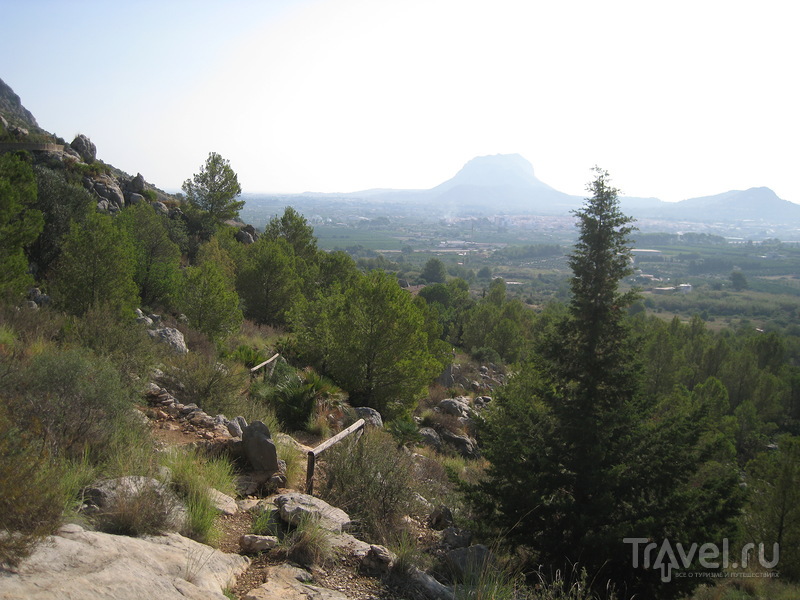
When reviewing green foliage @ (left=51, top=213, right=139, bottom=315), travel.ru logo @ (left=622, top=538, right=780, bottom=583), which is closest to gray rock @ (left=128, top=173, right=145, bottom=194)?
green foliage @ (left=51, top=213, right=139, bottom=315)

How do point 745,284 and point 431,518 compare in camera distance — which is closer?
point 431,518

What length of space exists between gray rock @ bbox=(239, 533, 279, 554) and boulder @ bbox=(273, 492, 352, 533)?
1.17 ft

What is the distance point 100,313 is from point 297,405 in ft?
15.1

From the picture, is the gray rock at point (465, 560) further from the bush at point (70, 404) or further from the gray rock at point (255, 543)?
the bush at point (70, 404)

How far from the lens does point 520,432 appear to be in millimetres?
8359

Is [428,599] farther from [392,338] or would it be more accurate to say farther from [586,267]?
[392,338]

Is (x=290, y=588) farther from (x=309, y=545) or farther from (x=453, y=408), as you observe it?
(x=453, y=408)

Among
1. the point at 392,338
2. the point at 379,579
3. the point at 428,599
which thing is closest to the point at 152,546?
the point at 379,579

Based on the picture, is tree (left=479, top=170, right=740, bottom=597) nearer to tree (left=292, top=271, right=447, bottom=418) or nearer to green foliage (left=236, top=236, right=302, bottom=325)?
tree (left=292, top=271, right=447, bottom=418)

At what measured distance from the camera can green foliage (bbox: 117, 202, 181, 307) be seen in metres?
23.8

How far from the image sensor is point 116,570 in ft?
11.7

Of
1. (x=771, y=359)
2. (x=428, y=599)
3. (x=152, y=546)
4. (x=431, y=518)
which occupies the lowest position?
(x=771, y=359)

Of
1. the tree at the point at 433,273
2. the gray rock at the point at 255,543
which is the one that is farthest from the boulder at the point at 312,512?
the tree at the point at 433,273

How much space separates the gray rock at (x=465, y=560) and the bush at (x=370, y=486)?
87 cm
